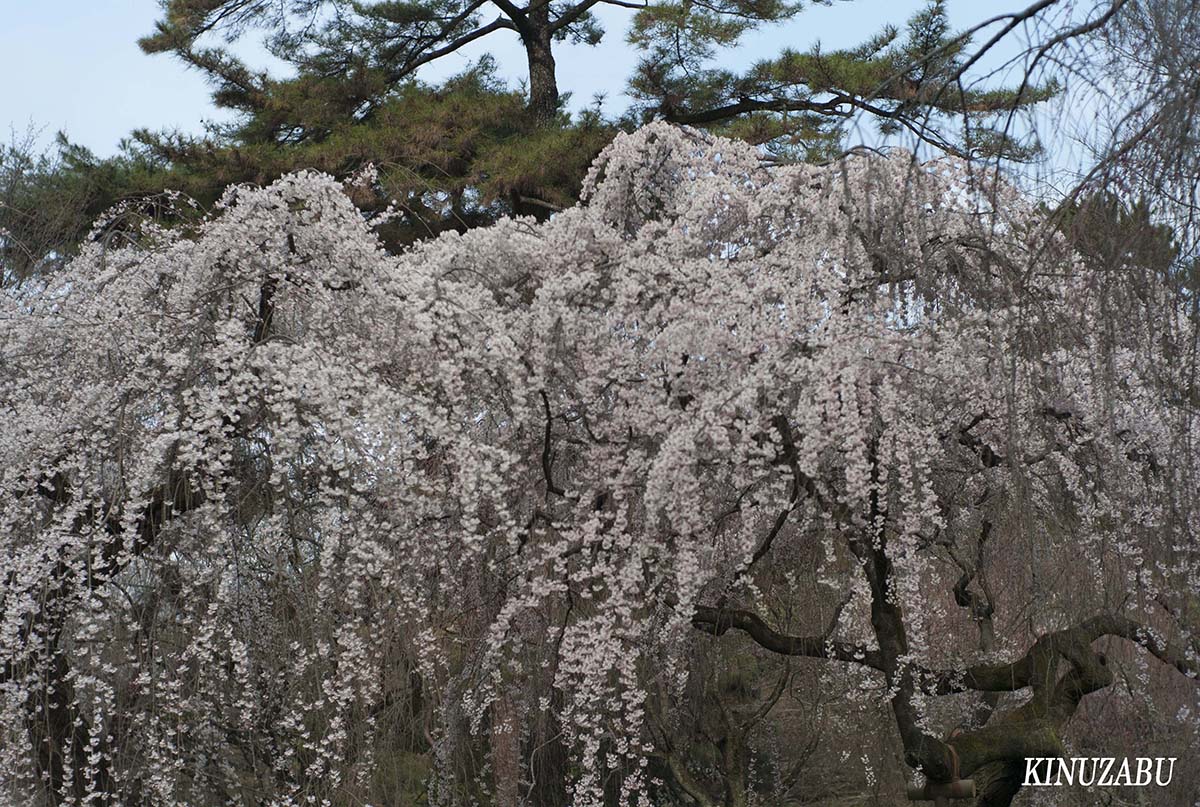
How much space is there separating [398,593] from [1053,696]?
2.71 m

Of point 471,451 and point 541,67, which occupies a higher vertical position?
point 541,67

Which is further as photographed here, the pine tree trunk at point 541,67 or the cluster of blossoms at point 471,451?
the pine tree trunk at point 541,67

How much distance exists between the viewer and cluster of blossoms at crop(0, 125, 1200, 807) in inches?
142

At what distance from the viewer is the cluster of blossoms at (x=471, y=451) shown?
11.8 feet

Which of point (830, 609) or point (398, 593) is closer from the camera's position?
point (398, 593)

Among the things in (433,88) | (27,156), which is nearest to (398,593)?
(433,88)

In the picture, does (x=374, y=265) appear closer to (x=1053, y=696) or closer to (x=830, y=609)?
(x=830, y=609)

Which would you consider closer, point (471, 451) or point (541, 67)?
point (471, 451)

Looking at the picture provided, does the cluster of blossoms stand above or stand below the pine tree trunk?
below

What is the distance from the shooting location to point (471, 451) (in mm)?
3729

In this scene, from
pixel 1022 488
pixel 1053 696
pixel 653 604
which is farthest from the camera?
pixel 1053 696

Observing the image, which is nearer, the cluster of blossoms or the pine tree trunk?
the cluster of blossoms

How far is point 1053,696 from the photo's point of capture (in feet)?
15.3

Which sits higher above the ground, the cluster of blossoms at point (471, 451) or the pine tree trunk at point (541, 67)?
the pine tree trunk at point (541, 67)
